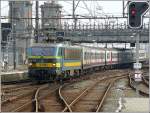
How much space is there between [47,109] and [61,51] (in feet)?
45.0

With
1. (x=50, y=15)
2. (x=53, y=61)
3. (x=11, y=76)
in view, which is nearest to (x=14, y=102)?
(x=53, y=61)

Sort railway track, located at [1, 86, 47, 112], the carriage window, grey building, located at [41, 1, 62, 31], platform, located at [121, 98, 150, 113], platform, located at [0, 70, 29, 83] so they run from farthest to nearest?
1. grey building, located at [41, 1, 62, 31]
2. platform, located at [0, 70, 29, 83]
3. the carriage window
4. railway track, located at [1, 86, 47, 112]
5. platform, located at [121, 98, 150, 113]

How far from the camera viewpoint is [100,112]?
16.6 m

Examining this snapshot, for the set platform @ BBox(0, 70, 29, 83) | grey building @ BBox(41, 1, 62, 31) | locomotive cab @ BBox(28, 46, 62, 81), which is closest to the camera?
locomotive cab @ BBox(28, 46, 62, 81)

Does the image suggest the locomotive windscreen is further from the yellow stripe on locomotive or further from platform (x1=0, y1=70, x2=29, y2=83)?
platform (x1=0, y1=70, x2=29, y2=83)

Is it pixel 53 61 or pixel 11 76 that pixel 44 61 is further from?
pixel 11 76

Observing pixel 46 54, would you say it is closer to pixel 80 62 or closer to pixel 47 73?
pixel 47 73

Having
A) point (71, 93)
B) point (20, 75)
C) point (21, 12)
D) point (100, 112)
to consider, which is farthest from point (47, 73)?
point (21, 12)

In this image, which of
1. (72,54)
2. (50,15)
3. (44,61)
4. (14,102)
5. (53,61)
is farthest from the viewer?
(50,15)

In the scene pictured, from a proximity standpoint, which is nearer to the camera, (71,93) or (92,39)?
(71,93)

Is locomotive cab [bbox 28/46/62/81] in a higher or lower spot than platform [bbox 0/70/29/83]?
higher

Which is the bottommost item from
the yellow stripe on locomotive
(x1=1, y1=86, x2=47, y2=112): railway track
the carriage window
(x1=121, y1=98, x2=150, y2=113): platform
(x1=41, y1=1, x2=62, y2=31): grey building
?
(x1=1, y1=86, x2=47, y2=112): railway track

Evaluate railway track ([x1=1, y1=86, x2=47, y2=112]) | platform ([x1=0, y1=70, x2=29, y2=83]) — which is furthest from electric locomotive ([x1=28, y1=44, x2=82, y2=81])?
railway track ([x1=1, y1=86, x2=47, y2=112])

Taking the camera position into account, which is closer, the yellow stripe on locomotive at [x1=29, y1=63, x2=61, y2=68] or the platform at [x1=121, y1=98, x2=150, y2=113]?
the platform at [x1=121, y1=98, x2=150, y2=113]
